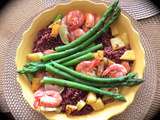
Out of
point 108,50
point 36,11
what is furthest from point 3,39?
point 108,50

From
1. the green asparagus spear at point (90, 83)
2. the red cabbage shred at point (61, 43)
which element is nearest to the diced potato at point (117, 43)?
the red cabbage shred at point (61, 43)

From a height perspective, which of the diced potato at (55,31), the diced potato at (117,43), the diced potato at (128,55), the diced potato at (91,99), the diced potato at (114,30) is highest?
the diced potato at (55,31)

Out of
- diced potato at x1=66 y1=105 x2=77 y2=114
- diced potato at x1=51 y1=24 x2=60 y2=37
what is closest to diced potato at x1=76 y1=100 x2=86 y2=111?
diced potato at x1=66 y1=105 x2=77 y2=114

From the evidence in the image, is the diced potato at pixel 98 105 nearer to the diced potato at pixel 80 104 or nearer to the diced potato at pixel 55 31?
the diced potato at pixel 80 104

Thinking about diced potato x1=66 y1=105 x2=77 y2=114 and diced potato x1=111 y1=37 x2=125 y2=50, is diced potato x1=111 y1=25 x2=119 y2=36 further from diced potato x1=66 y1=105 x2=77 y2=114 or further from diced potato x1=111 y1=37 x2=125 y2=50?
diced potato x1=66 y1=105 x2=77 y2=114

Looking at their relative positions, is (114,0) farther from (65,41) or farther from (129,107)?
(129,107)

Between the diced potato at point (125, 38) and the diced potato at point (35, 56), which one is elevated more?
the diced potato at point (125, 38)

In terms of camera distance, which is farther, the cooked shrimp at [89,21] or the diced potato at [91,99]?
the cooked shrimp at [89,21]
